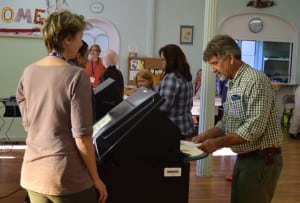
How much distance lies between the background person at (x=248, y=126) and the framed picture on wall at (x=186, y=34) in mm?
5944

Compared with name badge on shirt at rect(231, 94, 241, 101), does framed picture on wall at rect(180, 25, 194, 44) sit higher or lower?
higher

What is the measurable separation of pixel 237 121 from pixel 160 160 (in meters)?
0.41

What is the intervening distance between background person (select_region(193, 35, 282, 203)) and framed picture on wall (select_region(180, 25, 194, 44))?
5.94m

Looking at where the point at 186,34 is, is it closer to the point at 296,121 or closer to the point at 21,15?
the point at 296,121

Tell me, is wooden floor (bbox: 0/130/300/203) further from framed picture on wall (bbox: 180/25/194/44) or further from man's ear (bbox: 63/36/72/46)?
Answer: framed picture on wall (bbox: 180/25/194/44)

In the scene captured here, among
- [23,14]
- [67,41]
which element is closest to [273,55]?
[23,14]

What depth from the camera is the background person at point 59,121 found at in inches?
49.7

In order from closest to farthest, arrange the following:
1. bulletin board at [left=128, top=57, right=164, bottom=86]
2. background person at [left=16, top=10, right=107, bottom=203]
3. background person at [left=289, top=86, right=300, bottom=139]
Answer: background person at [left=16, top=10, right=107, bottom=203] → background person at [left=289, top=86, right=300, bottom=139] → bulletin board at [left=128, top=57, right=164, bottom=86]

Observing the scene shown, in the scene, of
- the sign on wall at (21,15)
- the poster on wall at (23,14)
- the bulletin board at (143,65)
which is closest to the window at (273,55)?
the bulletin board at (143,65)

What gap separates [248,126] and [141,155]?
0.48 meters

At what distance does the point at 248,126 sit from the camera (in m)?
1.64

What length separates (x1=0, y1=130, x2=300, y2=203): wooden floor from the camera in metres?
3.59

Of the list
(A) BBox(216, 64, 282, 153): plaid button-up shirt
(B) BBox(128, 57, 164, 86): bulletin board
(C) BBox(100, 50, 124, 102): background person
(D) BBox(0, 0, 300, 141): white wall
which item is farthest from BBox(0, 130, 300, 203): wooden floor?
(D) BBox(0, 0, 300, 141): white wall

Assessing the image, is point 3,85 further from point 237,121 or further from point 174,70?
point 237,121
